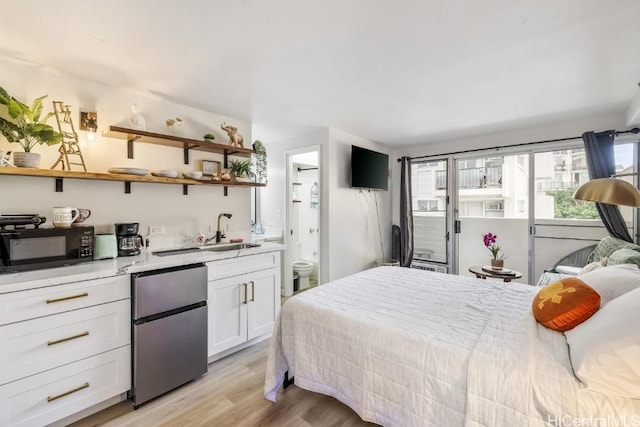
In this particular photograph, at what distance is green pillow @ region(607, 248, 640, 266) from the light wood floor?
2.36 meters

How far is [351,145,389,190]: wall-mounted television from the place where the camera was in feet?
13.5

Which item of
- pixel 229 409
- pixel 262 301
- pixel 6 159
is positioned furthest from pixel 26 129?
pixel 229 409

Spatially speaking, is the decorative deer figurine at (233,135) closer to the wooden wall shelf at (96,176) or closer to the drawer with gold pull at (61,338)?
the wooden wall shelf at (96,176)

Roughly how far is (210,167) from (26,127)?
4.65 ft

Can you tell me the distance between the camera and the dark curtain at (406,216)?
4805 mm

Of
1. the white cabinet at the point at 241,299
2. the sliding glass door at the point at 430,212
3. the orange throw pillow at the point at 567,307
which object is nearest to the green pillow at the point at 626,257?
the orange throw pillow at the point at 567,307

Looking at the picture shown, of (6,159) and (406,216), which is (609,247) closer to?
(406,216)

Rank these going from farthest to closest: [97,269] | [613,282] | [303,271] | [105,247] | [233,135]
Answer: [303,271], [233,135], [105,247], [97,269], [613,282]

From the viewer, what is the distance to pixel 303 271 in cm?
463

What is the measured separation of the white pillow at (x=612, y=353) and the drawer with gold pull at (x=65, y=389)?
245cm

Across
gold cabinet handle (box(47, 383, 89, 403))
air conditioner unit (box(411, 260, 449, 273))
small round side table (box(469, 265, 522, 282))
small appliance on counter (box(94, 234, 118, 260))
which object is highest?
small appliance on counter (box(94, 234, 118, 260))

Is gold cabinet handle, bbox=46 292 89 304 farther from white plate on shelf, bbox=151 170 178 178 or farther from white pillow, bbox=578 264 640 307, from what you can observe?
white pillow, bbox=578 264 640 307

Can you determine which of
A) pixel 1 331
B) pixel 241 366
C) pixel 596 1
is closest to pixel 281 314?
pixel 241 366

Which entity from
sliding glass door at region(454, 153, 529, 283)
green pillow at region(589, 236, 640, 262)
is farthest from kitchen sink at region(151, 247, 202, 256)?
green pillow at region(589, 236, 640, 262)
